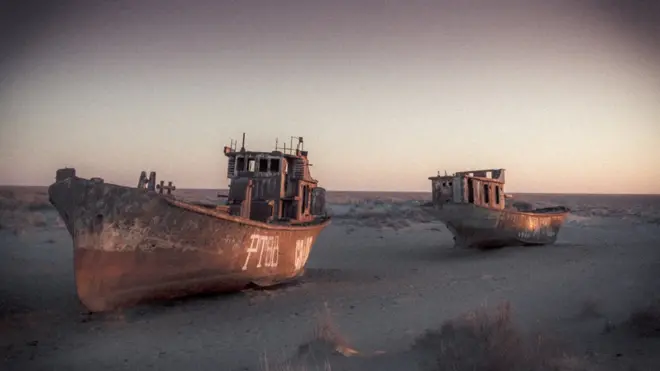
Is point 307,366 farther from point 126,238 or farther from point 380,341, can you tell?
point 126,238

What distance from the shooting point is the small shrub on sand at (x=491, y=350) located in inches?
177

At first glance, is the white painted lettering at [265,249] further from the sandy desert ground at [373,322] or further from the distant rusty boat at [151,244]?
the sandy desert ground at [373,322]

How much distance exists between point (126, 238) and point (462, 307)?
7023mm

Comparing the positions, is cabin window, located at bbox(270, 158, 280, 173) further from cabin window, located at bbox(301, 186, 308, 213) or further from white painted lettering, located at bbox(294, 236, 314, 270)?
white painted lettering, located at bbox(294, 236, 314, 270)

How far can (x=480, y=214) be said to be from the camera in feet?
59.4

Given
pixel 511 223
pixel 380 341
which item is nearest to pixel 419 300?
pixel 380 341

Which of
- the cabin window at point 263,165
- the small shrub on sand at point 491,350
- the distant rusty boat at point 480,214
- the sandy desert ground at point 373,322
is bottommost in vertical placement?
the sandy desert ground at point 373,322

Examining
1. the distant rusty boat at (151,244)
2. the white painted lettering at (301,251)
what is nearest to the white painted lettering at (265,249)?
the distant rusty boat at (151,244)

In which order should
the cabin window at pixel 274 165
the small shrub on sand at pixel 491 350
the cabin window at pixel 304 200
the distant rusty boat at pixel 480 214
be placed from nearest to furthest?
the small shrub on sand at pixel 491 350 → the cabin window at pixel 274 165 → the cabin window at pixel 304 200 → the distant rusty boat at pixel 480 214

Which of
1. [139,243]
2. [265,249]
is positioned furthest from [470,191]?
[139,243]

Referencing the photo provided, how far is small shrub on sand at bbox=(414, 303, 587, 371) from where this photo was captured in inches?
177

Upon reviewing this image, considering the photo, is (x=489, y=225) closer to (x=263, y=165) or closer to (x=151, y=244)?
(x=263, y=165)

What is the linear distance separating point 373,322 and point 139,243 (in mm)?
4809

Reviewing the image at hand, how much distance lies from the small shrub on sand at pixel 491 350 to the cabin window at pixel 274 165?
319 inches
